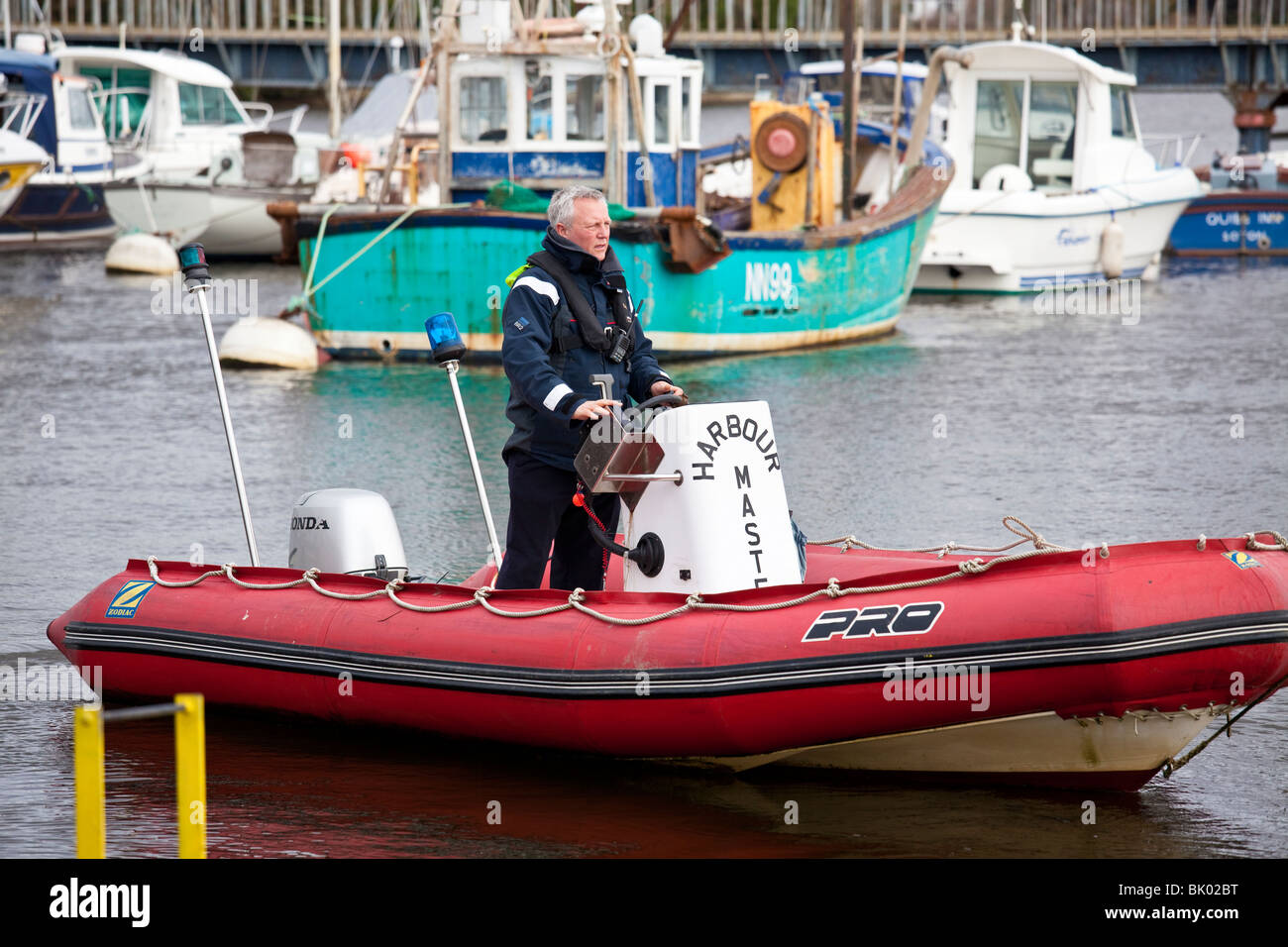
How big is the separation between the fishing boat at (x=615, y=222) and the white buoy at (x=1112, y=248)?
494 cm

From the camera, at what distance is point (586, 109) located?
16531mm

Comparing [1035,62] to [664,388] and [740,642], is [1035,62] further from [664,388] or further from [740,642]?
[740,642]

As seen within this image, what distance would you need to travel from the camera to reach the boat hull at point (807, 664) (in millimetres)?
5320

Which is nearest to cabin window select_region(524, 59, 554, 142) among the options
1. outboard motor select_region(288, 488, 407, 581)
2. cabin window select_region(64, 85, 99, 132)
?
outboard motor select_region(288, 488, 407, 581)

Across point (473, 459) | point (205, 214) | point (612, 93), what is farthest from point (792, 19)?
point (473, 459)

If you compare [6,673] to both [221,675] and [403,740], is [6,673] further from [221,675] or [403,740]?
[403,740]

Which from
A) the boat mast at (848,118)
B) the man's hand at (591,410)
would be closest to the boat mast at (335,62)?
the boat mast at (848,118)

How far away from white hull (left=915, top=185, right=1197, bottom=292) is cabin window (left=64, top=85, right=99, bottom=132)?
45.8 ft

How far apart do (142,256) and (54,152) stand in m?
4.97

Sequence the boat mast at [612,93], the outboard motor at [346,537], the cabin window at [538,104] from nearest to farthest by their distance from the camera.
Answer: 1. the outboard motor at [346,537]
2. the boat mast at [612,93]
3. the cabin window at [538,104]

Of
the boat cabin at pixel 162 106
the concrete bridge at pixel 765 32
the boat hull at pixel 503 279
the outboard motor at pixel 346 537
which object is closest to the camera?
the outboard motor at pixel 346 537

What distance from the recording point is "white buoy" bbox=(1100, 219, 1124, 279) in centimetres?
2247

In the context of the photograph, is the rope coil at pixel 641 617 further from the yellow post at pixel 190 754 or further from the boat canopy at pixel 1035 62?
the boat canopy at pixel 1035 62

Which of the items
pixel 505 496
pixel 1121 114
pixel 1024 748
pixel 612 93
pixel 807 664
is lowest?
pixel 505 496
